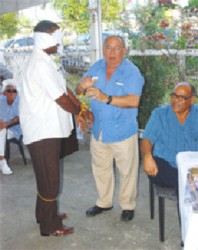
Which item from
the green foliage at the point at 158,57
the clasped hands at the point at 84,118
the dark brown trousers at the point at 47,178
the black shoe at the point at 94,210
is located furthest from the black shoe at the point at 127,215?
the green foliage at the point at 158,57

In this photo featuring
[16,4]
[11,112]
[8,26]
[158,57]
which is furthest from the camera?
[8,26]

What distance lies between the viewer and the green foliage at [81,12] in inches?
205

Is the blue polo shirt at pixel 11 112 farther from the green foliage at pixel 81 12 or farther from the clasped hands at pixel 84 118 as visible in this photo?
the clasped hands at pixel 84 118

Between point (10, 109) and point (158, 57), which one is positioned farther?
point (10, 109)

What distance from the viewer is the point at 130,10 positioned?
475 centimetres

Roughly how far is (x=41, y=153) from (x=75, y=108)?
42 cm

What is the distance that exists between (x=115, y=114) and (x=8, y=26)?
20.2 feet

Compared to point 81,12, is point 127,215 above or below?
below

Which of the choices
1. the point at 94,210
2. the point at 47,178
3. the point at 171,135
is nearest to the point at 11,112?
the point at 94,210

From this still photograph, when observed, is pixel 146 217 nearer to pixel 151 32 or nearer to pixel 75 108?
pixel 75 108

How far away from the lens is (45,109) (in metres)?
2.52

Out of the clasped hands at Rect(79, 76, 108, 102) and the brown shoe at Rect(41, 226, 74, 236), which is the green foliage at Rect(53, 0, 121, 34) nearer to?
the clasped hands at Rect(79, 76, 108, 102)

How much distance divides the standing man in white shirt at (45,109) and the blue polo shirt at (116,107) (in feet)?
0.70

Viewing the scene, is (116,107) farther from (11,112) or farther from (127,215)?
Answer: (11,112)
